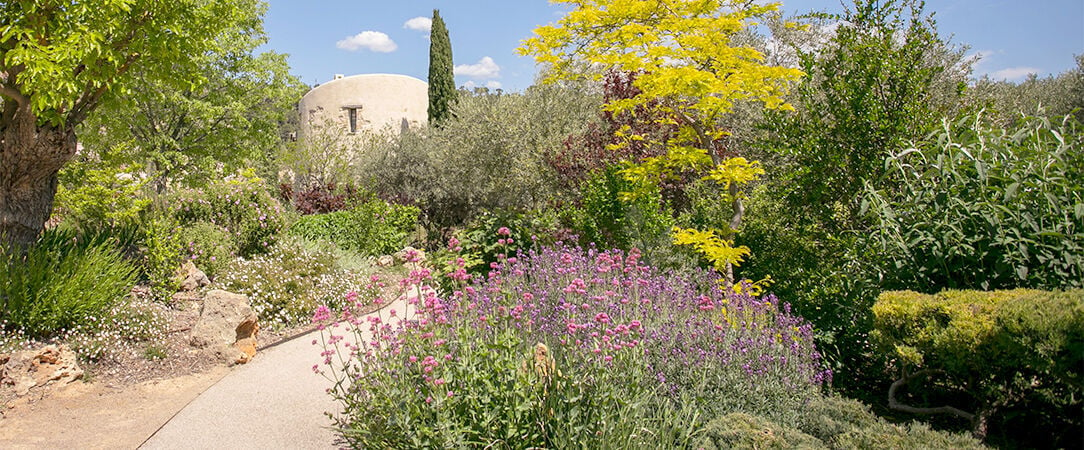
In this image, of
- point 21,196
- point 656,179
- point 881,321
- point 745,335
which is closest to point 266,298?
point 21,196

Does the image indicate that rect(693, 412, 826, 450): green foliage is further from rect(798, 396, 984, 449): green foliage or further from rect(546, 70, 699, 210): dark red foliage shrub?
rect(546, 70, 699, 210): dark red foliage shrub

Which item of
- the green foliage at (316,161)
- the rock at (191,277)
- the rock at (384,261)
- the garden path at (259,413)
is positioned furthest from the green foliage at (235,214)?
the green foliage at (316,161)

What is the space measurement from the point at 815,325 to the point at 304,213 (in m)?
12.1

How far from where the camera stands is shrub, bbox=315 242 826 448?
2869 millimetres

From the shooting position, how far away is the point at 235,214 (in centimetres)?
909

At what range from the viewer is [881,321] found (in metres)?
3.10

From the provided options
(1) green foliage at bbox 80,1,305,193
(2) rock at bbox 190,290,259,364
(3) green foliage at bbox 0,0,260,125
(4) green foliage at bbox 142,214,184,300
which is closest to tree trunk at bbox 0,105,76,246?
(3) green foliage at bbox 0,0,260,125

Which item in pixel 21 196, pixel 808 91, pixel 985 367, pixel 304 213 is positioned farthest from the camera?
pixel 304 213

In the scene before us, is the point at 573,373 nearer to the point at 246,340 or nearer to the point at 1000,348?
the point at 1000,348

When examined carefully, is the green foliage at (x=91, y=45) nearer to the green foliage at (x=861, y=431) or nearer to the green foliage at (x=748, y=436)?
the green foliage at (x=748, y=436)

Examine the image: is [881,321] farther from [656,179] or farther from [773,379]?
[656,179]

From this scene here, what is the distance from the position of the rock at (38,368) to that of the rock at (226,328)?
998 mm

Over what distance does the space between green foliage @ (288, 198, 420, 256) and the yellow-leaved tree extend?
5661 mm

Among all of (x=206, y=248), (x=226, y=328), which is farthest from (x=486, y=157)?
(x=226, y=328)
